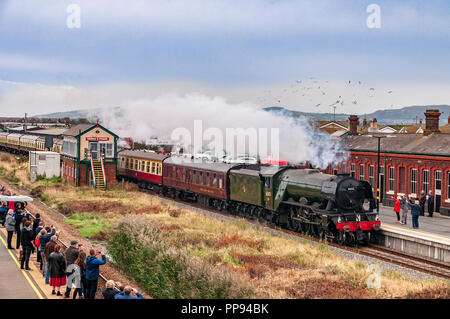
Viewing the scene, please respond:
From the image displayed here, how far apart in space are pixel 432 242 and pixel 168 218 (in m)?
13.5

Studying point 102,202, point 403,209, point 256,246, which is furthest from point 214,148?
point 256,246

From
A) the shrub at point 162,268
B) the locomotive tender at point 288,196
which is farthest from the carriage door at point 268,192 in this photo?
the shrub at point 162,268

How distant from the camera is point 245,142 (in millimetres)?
38156

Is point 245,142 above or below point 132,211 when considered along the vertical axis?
above

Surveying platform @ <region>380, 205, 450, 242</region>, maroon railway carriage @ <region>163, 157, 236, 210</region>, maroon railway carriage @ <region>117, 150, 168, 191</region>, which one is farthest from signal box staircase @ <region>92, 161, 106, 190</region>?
platform @ <region>380, 205, 450, 242</region>

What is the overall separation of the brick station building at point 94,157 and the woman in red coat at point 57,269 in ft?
98.1

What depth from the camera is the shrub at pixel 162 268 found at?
1444 cm

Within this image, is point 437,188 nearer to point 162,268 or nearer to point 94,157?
point 162,268

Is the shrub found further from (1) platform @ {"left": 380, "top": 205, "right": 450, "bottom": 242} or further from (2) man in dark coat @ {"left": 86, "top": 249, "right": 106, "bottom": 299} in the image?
(1) platform @ {"left": 380, "top": 205, "right": 450, "bottom": 242}

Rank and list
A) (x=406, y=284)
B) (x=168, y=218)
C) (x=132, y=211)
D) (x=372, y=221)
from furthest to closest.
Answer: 1. (x=132, y=211)
2. (x=168, y=218)
3. (x=372, y=221)
4. (x=406, y=284)

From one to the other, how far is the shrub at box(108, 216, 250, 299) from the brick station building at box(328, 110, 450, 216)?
65.6 ft
